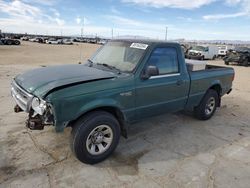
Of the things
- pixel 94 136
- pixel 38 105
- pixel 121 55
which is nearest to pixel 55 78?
pixel 38 105

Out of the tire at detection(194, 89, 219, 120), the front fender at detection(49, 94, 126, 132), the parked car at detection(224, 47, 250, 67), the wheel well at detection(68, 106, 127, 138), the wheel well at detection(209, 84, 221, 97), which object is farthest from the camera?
the parked car at detection(224, 47, 250, 67)

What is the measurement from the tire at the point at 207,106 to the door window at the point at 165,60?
1424 mm

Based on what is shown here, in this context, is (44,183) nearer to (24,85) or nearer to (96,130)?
(96,130)

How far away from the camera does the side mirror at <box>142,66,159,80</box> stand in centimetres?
381

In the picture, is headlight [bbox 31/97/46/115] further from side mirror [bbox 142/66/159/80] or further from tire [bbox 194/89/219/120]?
tire [bbox 194/89/219/120]

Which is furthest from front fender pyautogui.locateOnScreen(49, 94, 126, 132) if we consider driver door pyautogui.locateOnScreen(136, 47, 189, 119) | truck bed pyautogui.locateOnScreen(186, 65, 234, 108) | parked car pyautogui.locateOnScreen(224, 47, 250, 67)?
parked car pyautogui.locateOnScreen(224, 47, 250, 67)

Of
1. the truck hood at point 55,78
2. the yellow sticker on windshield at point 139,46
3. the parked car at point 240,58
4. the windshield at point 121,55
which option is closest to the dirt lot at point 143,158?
the truck hood at point 55,78

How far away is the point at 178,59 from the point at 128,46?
1.02 m

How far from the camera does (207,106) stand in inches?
225

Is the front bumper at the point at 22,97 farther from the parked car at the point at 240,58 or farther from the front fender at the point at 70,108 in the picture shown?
the parked car at the point at 240,58

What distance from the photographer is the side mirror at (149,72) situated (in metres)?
3.81

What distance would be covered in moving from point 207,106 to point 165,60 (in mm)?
2036

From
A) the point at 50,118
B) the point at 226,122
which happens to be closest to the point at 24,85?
the point at 50,118

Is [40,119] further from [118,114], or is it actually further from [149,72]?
[149,72]
